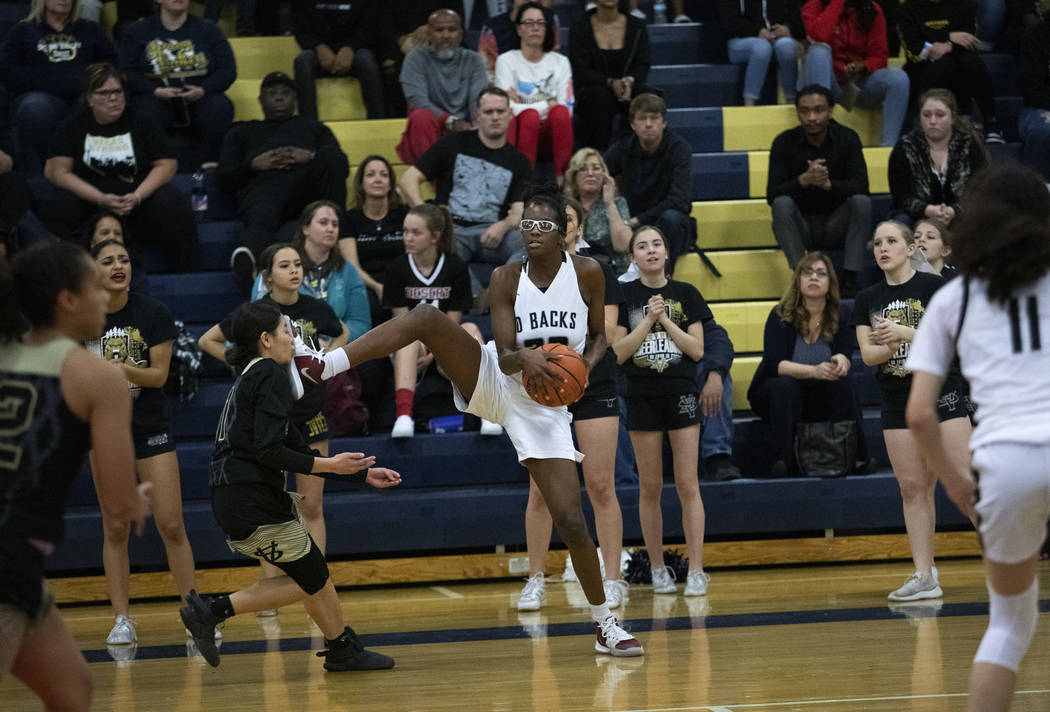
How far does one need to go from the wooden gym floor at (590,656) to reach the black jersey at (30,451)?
175 centimetres

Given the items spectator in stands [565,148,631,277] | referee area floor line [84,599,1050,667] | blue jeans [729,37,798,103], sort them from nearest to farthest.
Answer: referee area floor line [84,599,1050,667], spectator in stands [565,148,631,277], blue jeans [729,37,798,103]

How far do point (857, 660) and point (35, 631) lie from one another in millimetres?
3144

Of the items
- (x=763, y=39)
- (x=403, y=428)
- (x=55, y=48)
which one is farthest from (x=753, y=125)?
(x=55, y=48)

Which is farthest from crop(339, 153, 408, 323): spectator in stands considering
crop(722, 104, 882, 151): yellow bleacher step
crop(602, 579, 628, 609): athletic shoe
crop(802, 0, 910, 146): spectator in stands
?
crop(802, 0, 910, 146): spectator in stands

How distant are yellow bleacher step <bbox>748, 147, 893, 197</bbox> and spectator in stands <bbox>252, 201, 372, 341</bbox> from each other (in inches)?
139

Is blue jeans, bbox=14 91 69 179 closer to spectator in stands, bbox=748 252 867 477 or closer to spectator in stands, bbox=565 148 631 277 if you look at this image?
spectator in stands, bbox=565 148 631 277

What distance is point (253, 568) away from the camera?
22.4 ft

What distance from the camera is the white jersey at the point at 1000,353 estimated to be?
2.80m

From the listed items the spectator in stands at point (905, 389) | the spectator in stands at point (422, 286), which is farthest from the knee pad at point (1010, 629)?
the spectator in stands at point (422, 286)

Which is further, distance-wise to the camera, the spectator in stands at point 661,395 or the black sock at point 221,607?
the spectator in stands at point 661,395

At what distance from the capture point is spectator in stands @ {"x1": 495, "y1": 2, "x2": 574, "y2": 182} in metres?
8.52

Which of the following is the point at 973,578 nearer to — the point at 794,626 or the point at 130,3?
the point at 794,626

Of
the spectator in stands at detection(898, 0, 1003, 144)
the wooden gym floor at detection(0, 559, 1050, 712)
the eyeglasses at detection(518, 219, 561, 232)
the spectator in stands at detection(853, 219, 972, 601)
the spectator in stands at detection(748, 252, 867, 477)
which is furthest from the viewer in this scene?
the spectator in stands at detection(898, 0, 1003, 144)

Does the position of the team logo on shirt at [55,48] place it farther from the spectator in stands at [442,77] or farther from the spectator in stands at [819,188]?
the spectator in stands at [819,188]
